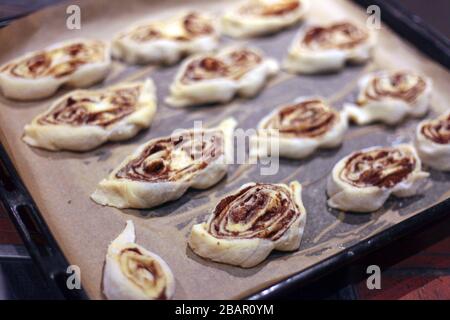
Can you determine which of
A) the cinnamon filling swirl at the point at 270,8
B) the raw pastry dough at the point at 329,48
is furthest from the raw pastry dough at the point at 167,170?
the cinnamon filling swirl at the point at 270,8

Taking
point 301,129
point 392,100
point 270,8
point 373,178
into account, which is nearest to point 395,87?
point 392,100

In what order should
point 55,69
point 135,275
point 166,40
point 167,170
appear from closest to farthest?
point 135,275
point 167,170
point 55,69
point 166,40

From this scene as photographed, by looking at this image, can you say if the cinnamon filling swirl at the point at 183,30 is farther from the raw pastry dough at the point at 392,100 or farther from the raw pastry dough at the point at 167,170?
the raw pastry dough at the point at 392,100

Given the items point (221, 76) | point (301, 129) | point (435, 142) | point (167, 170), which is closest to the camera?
point (167, 170)

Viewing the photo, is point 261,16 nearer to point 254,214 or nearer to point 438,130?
point 438,130

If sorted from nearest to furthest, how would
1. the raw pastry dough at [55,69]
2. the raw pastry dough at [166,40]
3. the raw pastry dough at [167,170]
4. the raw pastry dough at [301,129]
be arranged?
the raw pastry dough at [167,170] < the raw pastry dough at [301,129] < the raw pastry dough at [55,69] < the raw pastry dough at [166,40]

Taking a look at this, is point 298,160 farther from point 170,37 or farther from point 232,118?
point 170,37
